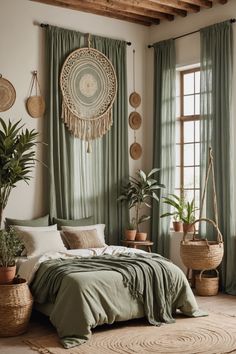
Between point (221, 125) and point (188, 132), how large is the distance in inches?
33.8

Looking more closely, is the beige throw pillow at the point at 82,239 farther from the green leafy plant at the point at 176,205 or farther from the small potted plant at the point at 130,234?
the green leafy plant at the point at 176,205

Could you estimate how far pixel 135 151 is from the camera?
769 centimetres

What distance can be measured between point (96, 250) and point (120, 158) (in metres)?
1.73

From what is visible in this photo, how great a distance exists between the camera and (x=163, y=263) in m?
5.58

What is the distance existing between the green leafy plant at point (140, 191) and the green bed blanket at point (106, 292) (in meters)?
1.54

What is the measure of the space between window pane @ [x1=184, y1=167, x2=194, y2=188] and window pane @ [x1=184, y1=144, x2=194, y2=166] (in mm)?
71

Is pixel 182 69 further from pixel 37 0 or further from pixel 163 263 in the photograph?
pixel 163 263

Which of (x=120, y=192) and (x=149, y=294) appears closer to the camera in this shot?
(x=149, y=294)

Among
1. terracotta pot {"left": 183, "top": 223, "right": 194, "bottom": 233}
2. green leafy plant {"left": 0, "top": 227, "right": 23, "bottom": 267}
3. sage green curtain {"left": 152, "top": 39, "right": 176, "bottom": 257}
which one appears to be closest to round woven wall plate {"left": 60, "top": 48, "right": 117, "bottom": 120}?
sage green curtain {"left": 152, "top": 39, "right": 176, "bottom": 257}

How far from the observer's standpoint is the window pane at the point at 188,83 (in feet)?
24.5

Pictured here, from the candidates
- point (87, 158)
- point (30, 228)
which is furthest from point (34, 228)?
point (87, 158)

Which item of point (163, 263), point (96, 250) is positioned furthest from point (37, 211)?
point (163, 263)

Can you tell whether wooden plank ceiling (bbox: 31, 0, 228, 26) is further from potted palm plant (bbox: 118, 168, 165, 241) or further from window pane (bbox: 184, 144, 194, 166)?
potted palm plant (bbox: 118, 168, 165, 241)

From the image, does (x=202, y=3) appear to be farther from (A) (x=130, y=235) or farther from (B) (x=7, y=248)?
(B) (x=7, y=248)
